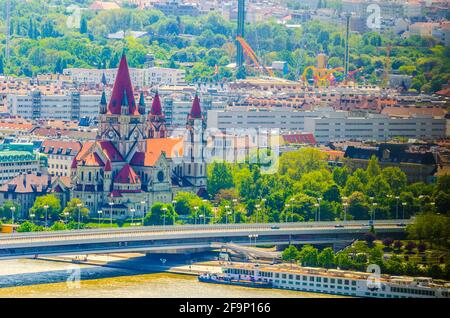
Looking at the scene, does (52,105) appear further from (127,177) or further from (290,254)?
(290,254)

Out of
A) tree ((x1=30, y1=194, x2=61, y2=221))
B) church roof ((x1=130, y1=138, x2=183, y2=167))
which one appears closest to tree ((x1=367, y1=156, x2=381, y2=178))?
church roof ((x1=130, y1=138, x2=183, y2=167))

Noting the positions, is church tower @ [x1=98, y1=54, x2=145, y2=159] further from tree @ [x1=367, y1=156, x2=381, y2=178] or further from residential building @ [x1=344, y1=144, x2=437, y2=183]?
residential building @ [x1=344, y1=144, x2=437, y2=183]

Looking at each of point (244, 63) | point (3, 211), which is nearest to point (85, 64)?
point (244, 63)

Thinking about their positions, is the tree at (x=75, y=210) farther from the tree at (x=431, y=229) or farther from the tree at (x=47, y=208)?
the tree at (x=431, y=229)

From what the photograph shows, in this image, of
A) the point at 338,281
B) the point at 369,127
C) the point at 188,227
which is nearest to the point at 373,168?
the point at 188,227

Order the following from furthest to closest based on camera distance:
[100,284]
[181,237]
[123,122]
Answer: [123,122] < [181,237] < [100,284]
